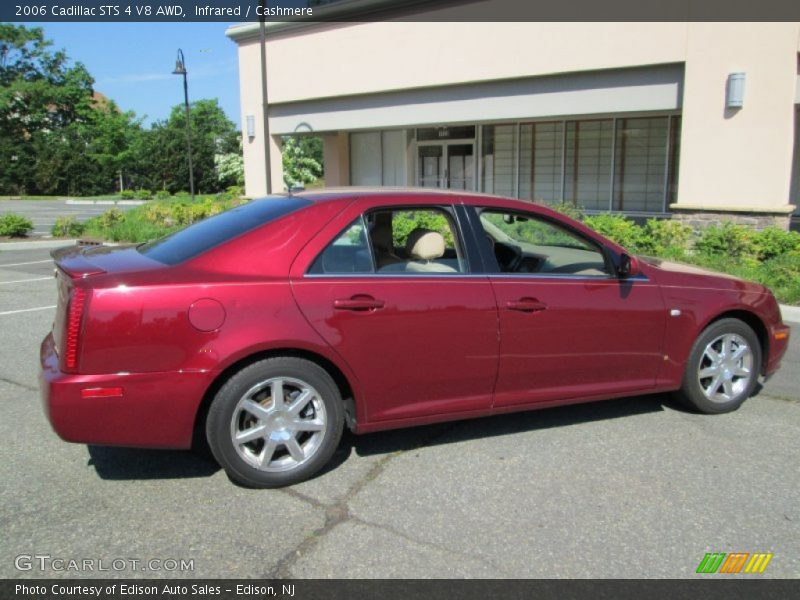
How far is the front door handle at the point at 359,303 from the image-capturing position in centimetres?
371

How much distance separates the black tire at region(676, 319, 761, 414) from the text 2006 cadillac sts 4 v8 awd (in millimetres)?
14

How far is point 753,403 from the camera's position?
17.0 feet

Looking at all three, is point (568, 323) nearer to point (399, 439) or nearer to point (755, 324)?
point (399, 439)

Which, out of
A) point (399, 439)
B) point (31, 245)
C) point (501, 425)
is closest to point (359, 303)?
point (399, 439)

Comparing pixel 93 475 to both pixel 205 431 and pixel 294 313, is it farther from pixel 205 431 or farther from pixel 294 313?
pixel 294 313

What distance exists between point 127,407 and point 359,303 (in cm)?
129

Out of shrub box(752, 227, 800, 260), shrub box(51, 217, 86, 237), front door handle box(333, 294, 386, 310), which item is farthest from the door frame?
front door handle box(333, 294, 386, 310)

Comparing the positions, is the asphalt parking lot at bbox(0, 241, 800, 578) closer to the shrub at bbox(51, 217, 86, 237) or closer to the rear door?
the rear door

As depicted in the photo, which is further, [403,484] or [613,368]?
[613,368]

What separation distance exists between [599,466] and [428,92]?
14127 millimetres

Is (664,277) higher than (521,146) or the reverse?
the reverse

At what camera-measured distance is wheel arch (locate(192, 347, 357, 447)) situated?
3.56 meters

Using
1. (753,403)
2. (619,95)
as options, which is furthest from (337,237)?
(619,95)
